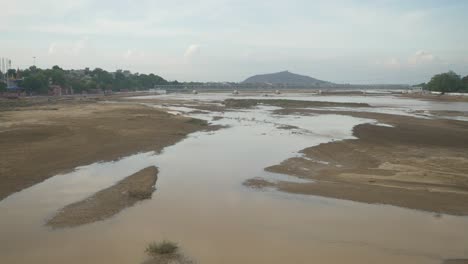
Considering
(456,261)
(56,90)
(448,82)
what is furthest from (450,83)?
(456,261)

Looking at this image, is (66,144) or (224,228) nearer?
(224,228)

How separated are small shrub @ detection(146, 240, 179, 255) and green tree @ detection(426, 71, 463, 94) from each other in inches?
4916

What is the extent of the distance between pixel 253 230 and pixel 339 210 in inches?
132

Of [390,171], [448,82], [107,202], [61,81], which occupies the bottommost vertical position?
[107,202]

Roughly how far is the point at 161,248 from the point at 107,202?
444 cm

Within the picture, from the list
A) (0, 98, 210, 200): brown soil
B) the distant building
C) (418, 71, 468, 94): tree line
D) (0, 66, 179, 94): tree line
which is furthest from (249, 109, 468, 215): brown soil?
(418, 71, 468, 94): tree line

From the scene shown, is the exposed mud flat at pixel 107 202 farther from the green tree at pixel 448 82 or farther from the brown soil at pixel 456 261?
the green tree at pixel 448 82

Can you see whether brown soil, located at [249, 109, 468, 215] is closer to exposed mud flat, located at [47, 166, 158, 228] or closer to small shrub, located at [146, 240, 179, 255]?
exposed mud flat, located at [47, 166, 158, 228]

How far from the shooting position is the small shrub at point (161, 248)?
29.5ft

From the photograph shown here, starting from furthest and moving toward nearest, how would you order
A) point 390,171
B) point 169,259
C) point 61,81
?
point 61,81 → point 390,171 → point 169,259

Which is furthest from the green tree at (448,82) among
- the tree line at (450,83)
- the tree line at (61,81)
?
the tree line at (61,81)

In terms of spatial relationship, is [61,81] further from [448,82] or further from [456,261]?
[448,82]

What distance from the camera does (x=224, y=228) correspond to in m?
10.9

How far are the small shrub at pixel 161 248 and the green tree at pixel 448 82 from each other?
410ft
